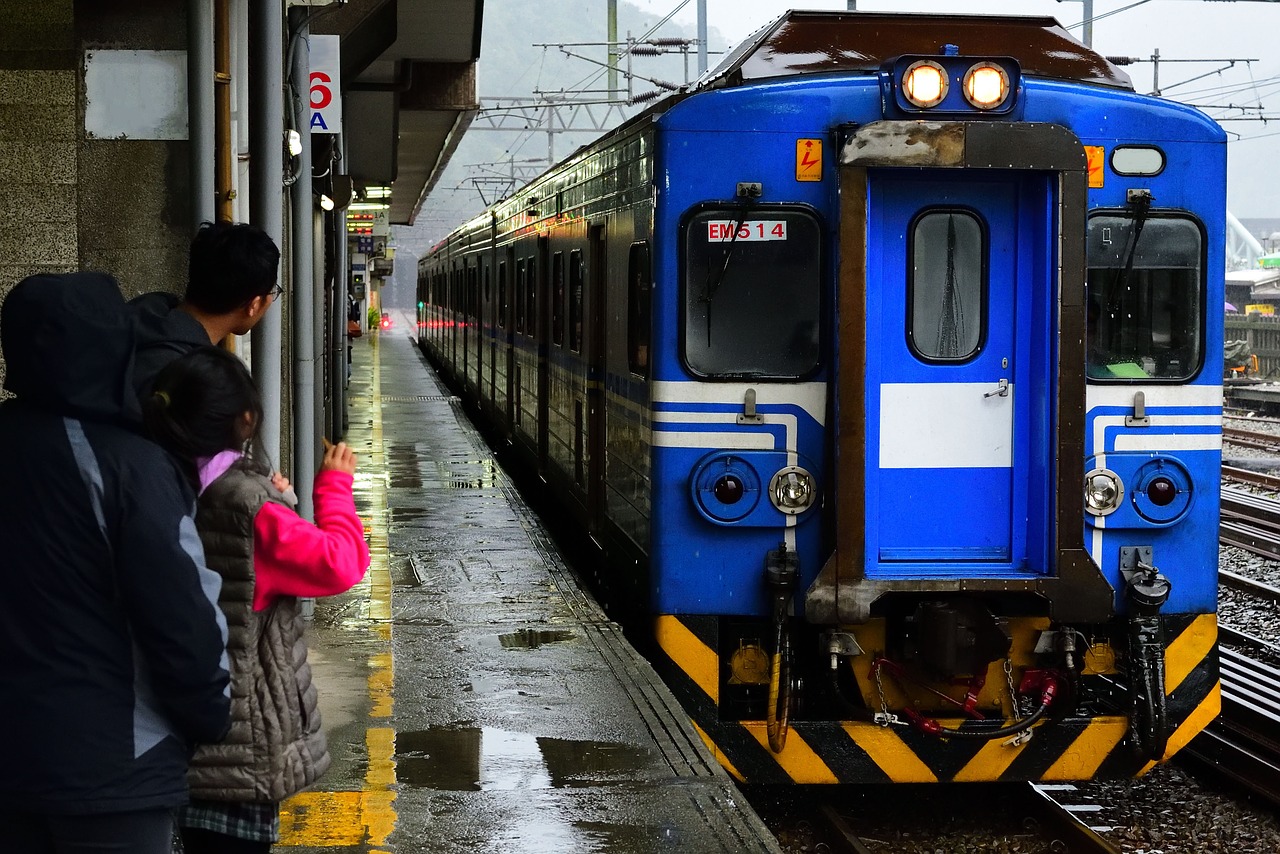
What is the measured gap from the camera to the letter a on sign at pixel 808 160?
6.38 m

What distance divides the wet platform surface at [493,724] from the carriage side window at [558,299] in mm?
1385

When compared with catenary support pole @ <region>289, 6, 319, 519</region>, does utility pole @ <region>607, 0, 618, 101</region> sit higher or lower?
higher

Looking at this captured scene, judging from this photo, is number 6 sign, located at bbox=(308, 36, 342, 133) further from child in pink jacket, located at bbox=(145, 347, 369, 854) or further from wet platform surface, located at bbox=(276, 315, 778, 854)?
child in pink jacket, located at bbox=(145, 347, 369, 854)

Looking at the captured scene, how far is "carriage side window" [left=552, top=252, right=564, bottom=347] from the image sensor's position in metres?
10.6

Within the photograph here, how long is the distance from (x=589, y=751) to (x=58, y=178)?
2.97 metres

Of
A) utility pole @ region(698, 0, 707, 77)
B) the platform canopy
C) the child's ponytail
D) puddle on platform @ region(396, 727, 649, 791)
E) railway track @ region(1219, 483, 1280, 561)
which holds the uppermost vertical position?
utility pole @ region(698, 0, 707, 77)

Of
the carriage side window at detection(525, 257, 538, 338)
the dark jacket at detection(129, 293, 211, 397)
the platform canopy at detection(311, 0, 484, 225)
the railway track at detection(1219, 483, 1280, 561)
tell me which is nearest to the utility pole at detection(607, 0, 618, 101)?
the platform canopy at detection(311, 0, 484, 225)

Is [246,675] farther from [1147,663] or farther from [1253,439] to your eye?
[1253,439]

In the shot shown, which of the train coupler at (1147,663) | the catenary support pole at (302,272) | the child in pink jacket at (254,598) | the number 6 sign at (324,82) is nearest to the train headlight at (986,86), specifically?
the train coupler at (1147,663)

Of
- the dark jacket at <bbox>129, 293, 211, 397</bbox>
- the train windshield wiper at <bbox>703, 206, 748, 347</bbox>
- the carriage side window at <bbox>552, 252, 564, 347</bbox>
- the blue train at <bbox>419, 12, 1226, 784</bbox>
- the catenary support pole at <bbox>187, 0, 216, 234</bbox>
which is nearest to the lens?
the dark jacket at <bbox>129, 293, 211, 397</bbox>

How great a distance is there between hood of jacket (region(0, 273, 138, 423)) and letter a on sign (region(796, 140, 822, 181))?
4.05 metres

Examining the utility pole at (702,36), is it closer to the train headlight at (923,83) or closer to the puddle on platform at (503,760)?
the train headlight at (923,83)

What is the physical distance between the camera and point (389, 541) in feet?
35.1

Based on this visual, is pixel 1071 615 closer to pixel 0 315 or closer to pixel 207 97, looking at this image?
pixel 207 97
